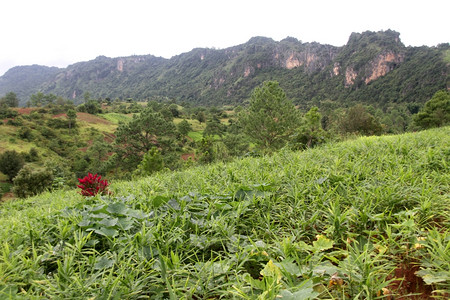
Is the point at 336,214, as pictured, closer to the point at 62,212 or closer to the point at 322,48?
the point at 62,212

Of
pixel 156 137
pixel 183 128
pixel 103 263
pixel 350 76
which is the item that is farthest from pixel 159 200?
pixel 350 76

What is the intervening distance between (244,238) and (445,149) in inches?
135

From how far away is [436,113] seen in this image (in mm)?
25484

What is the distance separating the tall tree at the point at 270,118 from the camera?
16.8 meters

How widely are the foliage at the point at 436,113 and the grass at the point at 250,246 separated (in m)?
31.7

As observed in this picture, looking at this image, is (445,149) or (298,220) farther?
(445,149)

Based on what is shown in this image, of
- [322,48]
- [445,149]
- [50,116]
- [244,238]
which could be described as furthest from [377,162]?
[322,48]

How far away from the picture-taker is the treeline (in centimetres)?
1473

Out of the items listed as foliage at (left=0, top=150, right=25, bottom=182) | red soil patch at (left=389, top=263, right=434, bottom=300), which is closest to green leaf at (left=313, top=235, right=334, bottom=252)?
red soil patch at (left=389, top=263, right=434, bottom=300)

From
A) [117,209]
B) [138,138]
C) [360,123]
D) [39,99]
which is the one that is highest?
[39,99]

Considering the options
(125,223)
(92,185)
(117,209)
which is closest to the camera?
(125,223)

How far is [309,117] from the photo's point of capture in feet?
48.6

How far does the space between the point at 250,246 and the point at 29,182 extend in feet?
61.0

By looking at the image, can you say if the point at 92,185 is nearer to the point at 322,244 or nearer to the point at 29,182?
the point at 322,244
